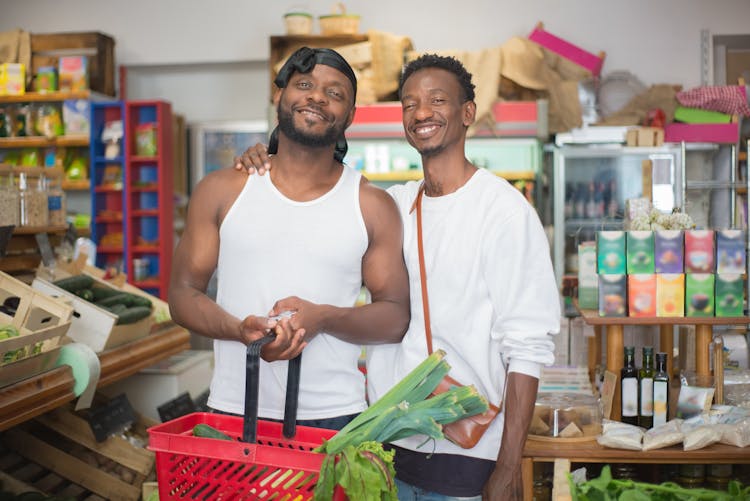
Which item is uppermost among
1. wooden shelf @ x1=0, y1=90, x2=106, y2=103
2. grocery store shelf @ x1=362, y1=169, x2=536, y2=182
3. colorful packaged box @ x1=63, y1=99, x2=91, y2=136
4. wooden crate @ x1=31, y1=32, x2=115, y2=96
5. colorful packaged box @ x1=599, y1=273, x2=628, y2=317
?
wooden crate @ x1=31, y1=32, x2=115, y2=96

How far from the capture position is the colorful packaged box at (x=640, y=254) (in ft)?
10.8

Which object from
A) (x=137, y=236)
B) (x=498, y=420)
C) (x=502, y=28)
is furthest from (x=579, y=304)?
(x=137, y=236)

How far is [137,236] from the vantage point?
7.86m

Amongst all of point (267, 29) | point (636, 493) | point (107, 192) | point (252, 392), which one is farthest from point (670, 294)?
point (107, 192)

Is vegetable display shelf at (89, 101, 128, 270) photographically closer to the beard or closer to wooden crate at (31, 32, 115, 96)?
wooden crate at (31, 32, 115, 96)

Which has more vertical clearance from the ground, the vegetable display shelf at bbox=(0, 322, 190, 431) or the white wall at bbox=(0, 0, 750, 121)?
the white wall at bbox=(0, 0, 750, 121)

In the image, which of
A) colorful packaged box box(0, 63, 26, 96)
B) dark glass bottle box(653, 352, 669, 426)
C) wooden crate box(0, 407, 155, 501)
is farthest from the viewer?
colorful packaged box box(0, 63, 26, 96)

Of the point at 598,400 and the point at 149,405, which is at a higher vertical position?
the point at 598,400

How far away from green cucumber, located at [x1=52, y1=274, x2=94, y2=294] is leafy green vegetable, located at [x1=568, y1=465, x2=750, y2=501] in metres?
2.37

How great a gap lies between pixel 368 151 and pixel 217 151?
2.51 meters

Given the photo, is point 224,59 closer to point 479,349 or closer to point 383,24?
point 383,24

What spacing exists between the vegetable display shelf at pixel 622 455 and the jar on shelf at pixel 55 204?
7.57ft

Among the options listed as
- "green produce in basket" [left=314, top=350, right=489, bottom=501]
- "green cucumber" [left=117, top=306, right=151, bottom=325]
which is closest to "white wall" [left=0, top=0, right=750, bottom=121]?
"green cucumber" [left=117, top=306, right=151, bottom=325]

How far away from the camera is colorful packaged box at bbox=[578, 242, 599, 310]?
3.59 metres
